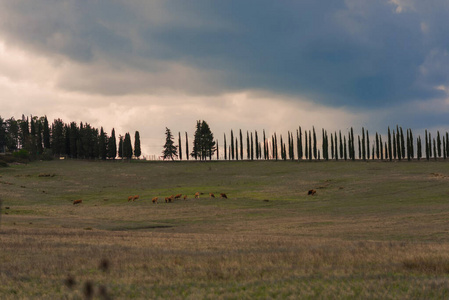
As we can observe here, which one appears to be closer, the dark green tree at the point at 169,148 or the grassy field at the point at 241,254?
the grassy field at the point at 241,254

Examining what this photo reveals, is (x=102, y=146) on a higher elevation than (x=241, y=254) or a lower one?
higher

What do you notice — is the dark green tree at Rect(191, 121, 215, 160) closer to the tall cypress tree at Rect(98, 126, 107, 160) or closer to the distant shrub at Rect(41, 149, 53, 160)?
the tall cypress tree at Rect(98, 126, 107, 160)

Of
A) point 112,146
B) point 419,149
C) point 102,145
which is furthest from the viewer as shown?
point 112,146

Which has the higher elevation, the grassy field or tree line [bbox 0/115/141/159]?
tree line [bbox 0/115/141/159]

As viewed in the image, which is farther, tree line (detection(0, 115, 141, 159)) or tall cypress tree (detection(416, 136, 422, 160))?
tree line (detection(0, 115, 141, 159))

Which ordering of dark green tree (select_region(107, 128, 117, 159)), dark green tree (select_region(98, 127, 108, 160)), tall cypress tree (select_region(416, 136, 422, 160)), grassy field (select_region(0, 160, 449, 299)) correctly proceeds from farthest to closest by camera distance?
dark green tree (select_region(107, 128, 117, 159)) < dark green tree (select_region(98, 127, 108, 160)) < tall cypress tree (select_region(416, 136, 422, 160)) < grassy field (select_region(0, 160, 449, 299))

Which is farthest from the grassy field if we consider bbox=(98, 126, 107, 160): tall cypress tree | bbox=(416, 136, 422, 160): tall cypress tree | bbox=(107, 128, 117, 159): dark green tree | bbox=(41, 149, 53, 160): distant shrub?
bbox=(107, 128, 117, 159): dark green tree

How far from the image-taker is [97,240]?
70.5ft

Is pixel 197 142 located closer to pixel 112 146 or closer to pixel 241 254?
pixel 112 146

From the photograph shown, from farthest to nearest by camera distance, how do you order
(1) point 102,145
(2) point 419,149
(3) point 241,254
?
(1) point 102,145 → (2) point 419,149 → (3) point 241,254

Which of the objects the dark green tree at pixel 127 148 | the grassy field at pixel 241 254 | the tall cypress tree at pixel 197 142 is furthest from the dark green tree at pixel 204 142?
the grassy field at pixel 241 254

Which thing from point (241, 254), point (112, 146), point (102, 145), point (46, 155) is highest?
point (102, 145)

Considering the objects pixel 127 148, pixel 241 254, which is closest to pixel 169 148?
pixel 127 148

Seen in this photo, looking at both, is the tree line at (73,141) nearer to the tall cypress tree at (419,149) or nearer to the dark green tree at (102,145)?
the dark green tree at (102,145)
